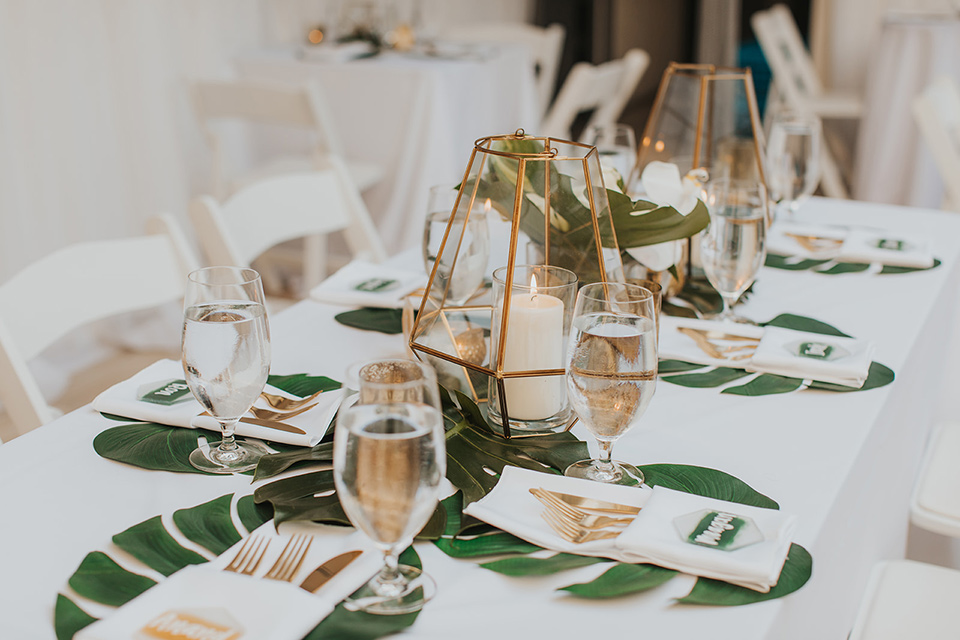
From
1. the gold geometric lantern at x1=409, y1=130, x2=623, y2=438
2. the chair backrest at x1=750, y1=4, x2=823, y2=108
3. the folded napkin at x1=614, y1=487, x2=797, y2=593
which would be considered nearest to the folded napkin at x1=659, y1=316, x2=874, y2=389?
the gold geometric lantern at x1=409, y1=130, x2=623, y2=438

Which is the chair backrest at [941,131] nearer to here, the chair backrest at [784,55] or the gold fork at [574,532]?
the chair backrest at [784,55]

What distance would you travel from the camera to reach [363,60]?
3.18 metres

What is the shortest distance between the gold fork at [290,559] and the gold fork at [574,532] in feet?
0.58

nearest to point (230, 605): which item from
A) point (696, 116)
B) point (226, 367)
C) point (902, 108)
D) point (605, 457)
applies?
point (226, 367)

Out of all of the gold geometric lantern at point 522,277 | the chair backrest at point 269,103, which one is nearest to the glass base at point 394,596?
the gold geometric lantern at point 522,277

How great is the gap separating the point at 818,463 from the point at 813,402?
5.1 inches

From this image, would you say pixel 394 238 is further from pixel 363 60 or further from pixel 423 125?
pixel 363 60

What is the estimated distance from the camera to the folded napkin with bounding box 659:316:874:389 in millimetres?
966

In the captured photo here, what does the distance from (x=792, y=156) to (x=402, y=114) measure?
69.2 inches

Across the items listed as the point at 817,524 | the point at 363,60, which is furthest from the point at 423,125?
the point at 817,524

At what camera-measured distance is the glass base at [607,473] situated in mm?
765

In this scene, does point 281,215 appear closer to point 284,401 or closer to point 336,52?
point 284,401

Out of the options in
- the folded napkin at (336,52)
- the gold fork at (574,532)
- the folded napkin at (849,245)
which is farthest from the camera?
the folded napkin at (336,52)

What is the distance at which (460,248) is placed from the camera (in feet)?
3.09
